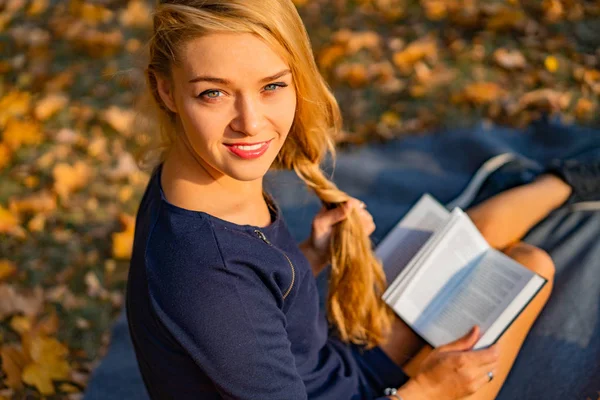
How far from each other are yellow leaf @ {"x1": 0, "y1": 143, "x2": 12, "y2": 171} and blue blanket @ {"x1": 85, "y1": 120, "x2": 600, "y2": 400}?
122cm

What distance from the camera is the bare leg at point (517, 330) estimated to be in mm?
1834

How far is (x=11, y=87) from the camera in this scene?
3682 mm

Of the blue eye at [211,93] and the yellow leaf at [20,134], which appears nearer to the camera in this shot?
the blue eye at [211,93]

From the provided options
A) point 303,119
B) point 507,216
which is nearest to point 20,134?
point 303,119

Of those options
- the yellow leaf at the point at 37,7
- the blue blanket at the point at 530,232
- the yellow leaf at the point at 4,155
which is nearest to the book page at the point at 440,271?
the blue blanket at the point at 530,232

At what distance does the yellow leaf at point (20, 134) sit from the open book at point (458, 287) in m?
2.13

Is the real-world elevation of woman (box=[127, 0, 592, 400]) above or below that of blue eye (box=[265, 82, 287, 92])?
below

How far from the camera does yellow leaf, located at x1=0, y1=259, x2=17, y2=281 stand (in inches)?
103

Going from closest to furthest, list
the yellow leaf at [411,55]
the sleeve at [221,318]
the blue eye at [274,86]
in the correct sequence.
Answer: the sleeve at [221,318], the blue eye at [274,86], the yellow leaf at [411,55]

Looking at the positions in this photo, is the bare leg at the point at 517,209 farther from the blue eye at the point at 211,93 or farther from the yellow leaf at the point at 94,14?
the yellow leaf at the point at 94,14

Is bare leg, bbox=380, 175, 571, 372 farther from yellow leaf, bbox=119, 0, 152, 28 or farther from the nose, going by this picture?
yellow leaf, bbox=119, 0, 152, 28

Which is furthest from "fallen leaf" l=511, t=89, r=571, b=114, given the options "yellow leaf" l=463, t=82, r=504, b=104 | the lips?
the lips

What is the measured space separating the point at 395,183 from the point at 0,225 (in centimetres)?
175

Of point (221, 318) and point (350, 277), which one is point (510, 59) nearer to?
point (350, 277)
